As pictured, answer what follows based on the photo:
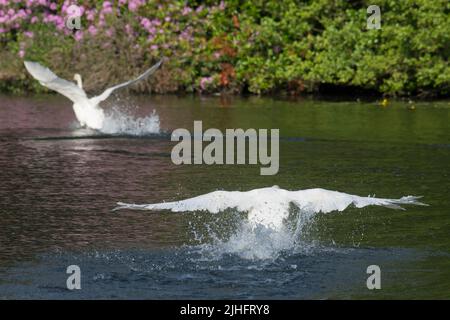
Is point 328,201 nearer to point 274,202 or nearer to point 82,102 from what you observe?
point 274,202

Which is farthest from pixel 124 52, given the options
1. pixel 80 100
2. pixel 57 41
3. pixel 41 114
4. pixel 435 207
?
pixel 435 207

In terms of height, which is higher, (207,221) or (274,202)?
(274,202)

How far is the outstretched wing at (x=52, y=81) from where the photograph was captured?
18.7 m

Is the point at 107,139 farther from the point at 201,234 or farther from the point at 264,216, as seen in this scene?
the point at 264,216

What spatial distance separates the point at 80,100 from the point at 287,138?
3.61 m

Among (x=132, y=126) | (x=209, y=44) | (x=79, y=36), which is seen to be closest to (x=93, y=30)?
(x=79, y=36)

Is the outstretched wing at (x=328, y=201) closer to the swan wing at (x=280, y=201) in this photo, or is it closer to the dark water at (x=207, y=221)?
the swan wing at (x=280, y=201)

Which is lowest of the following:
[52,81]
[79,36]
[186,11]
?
[52,81]

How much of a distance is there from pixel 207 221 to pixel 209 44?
17807 mm

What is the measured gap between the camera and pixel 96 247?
34.7 ft

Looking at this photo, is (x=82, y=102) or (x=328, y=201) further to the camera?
(x=82, y=102)

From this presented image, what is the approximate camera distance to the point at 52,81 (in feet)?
62.1

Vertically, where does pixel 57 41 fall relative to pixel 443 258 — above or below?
above

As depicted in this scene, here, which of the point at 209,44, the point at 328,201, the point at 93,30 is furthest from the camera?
the point at 209,44
